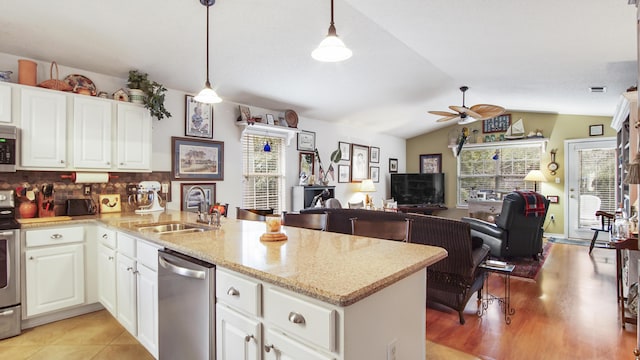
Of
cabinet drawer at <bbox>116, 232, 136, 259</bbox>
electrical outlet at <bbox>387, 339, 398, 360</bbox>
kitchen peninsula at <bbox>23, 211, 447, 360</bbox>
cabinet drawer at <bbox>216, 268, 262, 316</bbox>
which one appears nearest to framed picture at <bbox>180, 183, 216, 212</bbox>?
cabinet drawer at <bbox>116, 232, 136, 259</bbox>

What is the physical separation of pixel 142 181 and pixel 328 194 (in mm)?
3054

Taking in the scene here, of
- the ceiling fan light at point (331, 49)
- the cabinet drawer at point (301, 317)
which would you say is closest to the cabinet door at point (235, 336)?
the cabinet drawer at point (301, 317)

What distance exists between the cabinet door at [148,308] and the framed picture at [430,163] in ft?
25.6

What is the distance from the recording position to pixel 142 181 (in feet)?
12.4

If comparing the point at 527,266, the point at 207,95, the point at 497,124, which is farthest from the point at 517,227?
the point at 207,95

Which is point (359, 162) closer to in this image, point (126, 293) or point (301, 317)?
point (126, 293)

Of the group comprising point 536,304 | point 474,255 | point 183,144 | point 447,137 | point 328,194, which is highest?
point 447,137

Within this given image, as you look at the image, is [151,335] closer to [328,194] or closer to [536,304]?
[536,304]

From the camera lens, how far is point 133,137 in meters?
3.43

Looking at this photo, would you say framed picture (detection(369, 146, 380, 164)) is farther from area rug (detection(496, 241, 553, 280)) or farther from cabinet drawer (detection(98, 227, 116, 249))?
cabinet drawer (detection(98, 227, 116, 249))

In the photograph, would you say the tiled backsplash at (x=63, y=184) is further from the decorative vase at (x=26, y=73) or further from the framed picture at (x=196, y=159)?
the decorative vase at (x=26, y=73)

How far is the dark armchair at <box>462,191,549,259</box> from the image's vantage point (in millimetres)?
4516

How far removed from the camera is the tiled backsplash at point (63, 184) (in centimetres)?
302

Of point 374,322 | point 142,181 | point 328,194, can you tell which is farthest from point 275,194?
point 374,322
